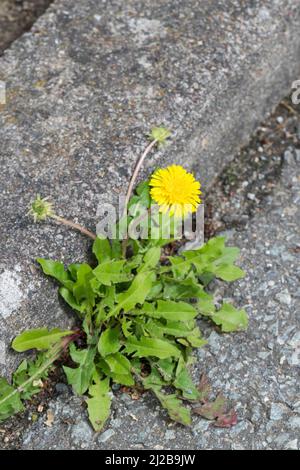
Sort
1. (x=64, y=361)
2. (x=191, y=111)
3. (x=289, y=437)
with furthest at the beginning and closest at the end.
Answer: (x=191, y=111) → (x=64, y=361) → (x=289, y=437)

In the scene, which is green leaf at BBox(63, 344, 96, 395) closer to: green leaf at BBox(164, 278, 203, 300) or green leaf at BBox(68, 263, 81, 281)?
green leaf at BBox(68, 263, 81, 281)

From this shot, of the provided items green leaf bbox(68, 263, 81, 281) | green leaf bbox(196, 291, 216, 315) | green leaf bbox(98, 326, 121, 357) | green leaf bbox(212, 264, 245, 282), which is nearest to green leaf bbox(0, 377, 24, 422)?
green leaf bbox(98, 326, 121, 357)

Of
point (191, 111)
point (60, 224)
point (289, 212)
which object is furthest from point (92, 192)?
point (289, 212)

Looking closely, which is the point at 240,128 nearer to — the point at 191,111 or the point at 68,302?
the point at 191,111

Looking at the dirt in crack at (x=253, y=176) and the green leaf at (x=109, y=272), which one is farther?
the dirt in crack at (x=253, y=176)

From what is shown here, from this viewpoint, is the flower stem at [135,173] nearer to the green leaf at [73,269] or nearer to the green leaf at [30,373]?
the green leaf at [73,269]

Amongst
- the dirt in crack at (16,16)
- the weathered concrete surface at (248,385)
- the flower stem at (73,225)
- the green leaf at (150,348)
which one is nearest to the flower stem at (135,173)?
the flower stem at (73,225)
